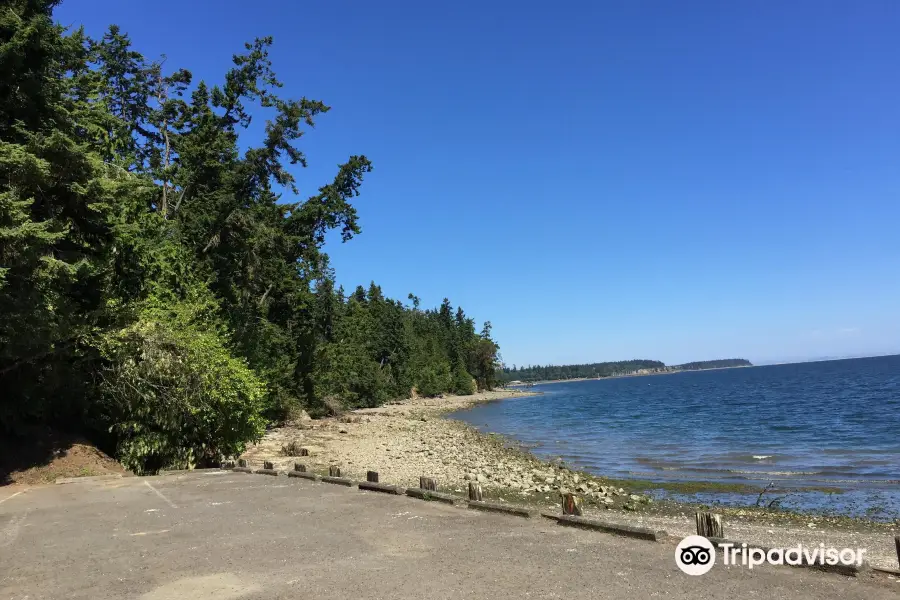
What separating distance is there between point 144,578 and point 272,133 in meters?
25.5

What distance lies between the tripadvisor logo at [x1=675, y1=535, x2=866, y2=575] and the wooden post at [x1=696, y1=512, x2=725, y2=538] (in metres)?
0.25

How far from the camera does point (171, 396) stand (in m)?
16.4

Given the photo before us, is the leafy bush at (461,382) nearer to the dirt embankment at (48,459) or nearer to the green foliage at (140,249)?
the green foliage at (140,249)

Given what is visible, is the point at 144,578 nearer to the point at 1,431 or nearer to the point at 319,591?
the point at 319,591

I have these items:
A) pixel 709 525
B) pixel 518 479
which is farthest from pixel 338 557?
pixel 518 479

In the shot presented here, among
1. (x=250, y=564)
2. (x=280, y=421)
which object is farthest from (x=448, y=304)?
(x=250, y=564)

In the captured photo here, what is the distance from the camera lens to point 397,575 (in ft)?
22.7

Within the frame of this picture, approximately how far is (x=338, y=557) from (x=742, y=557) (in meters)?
5.38

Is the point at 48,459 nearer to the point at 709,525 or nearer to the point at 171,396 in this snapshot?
the point at 171,396

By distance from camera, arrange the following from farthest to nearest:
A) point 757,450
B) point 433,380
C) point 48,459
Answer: point 433,380 < point 757,450 < point 48,459

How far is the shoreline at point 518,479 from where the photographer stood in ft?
39.4

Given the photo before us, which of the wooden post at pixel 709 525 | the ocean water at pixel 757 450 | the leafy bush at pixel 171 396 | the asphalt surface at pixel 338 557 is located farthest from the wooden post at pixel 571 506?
the leafy bush at pixel 171 396

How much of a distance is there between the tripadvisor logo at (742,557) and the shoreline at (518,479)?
0.83 metres

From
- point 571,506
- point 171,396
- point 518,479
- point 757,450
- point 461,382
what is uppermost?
point 171,396
